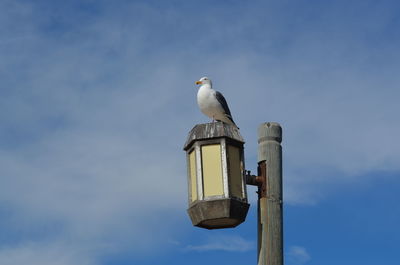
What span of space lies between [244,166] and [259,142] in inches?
9.8

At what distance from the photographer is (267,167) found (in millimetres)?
4719

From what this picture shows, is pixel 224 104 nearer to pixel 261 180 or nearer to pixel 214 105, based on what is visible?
pixel 214 105

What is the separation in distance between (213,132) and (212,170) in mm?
276

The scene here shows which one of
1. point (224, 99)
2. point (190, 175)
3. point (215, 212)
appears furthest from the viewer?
point (224, 99)

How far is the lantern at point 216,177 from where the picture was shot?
449cm

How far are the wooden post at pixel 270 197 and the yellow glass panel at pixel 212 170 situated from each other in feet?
1.10

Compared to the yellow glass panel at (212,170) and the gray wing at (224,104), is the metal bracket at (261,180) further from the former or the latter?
the gray wing at (224,104)

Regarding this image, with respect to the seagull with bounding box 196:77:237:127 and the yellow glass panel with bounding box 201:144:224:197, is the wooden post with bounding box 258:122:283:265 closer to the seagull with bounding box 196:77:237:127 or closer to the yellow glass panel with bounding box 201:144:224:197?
the yellow glass panel with bounding box 201:144:224:197

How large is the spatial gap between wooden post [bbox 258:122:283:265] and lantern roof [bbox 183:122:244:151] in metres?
0.20

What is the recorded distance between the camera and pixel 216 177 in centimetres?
460

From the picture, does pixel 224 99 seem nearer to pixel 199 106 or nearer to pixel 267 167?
pixel 199 106

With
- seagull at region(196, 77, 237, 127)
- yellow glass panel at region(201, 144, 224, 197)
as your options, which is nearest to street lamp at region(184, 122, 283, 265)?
yellow glass panel at region(201, 144, 224, 197)

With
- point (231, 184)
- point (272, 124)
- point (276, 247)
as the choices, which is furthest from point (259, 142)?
point (276, 247)

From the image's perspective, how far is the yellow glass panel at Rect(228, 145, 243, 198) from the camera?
4.56 meters
